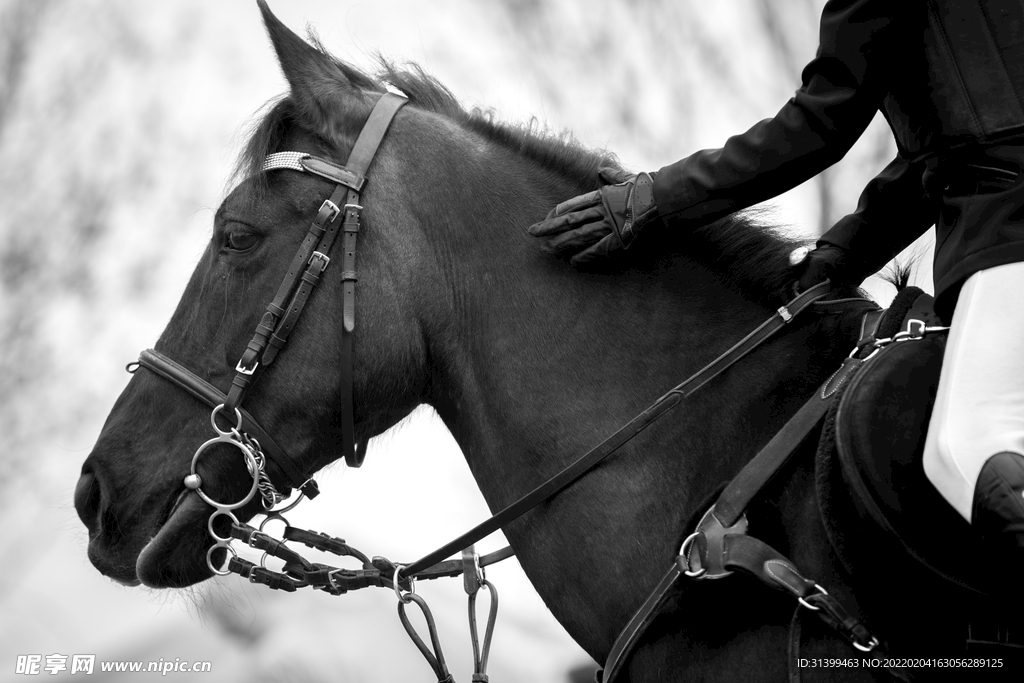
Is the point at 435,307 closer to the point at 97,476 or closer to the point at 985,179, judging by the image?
the point at 97,476

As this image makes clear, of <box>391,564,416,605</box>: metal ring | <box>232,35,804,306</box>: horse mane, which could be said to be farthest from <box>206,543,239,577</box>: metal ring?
<box>232,35,804,306</box>: horse mane

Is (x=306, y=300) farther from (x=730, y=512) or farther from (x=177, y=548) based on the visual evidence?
(x=730, y=512)

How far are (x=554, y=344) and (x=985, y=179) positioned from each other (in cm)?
89

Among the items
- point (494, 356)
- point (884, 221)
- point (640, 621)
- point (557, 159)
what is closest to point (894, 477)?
point (640, 621)

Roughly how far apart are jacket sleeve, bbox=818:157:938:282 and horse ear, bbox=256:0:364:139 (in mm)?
1196

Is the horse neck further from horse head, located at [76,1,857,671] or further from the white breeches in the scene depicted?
the white breeches

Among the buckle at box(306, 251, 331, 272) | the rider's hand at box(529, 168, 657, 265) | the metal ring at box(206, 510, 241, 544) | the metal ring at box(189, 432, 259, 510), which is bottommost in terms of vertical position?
the metal ring at box(206, 510, 241, 544)

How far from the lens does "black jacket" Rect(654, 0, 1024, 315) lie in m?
1.40

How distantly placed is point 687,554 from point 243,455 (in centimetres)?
108

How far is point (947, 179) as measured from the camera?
58.9 inches

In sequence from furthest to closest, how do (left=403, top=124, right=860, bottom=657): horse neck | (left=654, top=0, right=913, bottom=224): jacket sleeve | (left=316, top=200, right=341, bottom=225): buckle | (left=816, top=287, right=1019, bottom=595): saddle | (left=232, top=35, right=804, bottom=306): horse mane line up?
(left=316, top=200, right=341, bottom=225): buckle → (left=232, top=35, right=804, bottom=306): horse mane → (left=403, top=124, right=860, bottom=657): horse neck → (left=654, top=0, right=913, bottom=224): jacket sleeve → (left=816, top=287, right=1019, bottom=595): saddle

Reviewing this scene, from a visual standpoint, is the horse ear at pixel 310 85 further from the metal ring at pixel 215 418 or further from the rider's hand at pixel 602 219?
the metal ring at pixel 215 418

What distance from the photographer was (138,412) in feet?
6.72

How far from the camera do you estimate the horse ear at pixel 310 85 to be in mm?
2041
